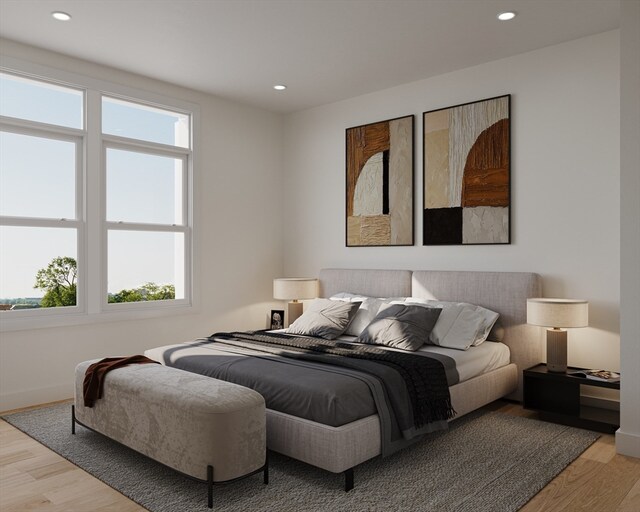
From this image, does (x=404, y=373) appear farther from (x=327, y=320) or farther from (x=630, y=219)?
(x=630, y=219)

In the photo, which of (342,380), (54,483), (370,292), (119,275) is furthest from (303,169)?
(54,483)

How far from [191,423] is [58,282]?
2436 mm

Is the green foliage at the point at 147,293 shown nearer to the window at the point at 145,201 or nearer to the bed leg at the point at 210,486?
the window at the point at 145,201

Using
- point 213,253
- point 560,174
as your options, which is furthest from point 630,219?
point 213,253

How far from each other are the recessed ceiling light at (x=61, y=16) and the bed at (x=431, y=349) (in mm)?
2435

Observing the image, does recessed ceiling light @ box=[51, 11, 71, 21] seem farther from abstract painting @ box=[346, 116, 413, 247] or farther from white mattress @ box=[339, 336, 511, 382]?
white mattress @ box=[339, 336, 511, 382]

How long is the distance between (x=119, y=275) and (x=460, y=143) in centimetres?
325

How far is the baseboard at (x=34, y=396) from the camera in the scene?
13.3 ft

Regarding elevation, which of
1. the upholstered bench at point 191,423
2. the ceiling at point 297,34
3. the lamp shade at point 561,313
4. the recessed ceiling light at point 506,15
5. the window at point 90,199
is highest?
the ceiling at point 297,34

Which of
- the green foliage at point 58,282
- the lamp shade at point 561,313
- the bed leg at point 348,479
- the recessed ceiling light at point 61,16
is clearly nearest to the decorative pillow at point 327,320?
the lamp shade at point 561,313

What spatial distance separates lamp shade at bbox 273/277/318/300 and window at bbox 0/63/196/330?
0.92m

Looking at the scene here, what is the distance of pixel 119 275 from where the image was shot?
4727 mm

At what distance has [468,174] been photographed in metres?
4.53

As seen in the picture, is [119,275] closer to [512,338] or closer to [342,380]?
[342,380]
